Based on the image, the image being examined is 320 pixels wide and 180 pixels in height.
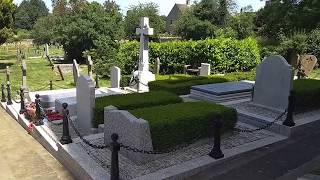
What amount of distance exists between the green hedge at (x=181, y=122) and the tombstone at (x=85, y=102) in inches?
62.3

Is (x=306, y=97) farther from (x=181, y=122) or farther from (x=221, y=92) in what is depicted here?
(x=181, y=122)

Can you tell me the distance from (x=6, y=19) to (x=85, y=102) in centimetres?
2074

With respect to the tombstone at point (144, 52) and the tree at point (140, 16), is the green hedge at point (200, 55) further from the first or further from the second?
the tree at point (140, 16)

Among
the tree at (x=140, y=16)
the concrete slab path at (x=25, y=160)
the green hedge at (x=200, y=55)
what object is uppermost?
the tree at (x=140, y=16)

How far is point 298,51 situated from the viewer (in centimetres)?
2392

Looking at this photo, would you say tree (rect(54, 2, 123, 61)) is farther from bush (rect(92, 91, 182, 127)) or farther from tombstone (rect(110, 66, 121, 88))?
bush (rect(92, 91, 182, 127))

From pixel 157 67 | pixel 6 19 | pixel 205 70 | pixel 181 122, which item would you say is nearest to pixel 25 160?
pixel 181 122

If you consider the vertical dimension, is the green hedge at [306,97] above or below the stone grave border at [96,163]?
above

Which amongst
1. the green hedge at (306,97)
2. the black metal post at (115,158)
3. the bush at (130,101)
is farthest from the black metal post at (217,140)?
the green hedge at (306,97)

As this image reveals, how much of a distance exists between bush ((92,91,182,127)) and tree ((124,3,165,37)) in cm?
3590

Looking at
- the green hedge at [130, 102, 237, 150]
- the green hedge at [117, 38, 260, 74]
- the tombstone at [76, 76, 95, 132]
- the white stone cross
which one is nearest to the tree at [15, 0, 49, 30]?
the green hedge at [117, 38, 260, 74]

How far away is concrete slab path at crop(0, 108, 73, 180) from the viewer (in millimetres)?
6859

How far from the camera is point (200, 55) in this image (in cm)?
2139

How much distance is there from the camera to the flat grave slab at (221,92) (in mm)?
11380
